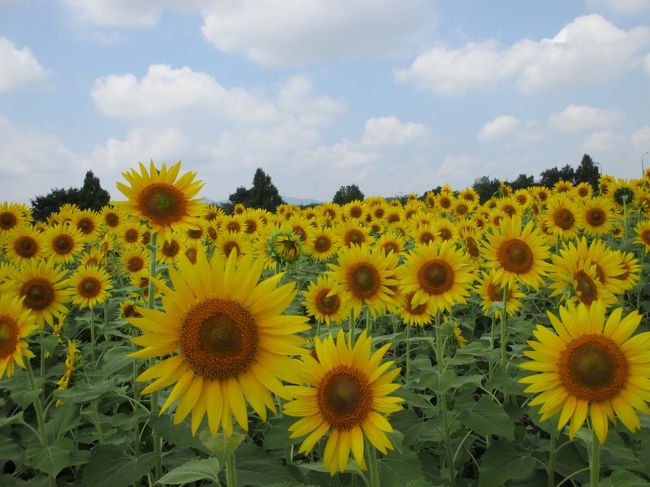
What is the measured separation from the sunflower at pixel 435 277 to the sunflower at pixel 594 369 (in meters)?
1.70

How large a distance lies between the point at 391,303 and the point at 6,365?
2.86 metres

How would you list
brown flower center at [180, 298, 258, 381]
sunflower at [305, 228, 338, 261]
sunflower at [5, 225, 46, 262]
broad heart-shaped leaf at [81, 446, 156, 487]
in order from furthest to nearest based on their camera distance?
sunflower at [305, 228, 338, 261]
sunflower at [5, 225, 46, 262]
broad heart-shaped leaf at [81, 446, 156, 487]
brown flower center at [180, 298, 258, 381]

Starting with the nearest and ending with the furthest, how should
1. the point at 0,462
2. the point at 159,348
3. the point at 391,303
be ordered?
the point at 159,348, the point at 0,462, the point at 391,303

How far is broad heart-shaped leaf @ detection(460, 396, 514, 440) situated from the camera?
3230 mm

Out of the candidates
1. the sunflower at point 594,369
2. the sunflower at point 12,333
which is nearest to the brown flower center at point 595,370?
the sunflower at point 594,369

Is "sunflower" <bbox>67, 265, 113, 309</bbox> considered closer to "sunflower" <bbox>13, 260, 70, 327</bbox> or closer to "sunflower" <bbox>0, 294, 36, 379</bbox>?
"sunflower" <bbox>13, 260, 70, 327</bbox>

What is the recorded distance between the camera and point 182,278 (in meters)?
2.12

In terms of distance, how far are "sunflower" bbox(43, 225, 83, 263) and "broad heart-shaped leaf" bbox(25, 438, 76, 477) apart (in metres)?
5.20

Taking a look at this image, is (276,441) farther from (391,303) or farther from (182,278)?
(391,303)

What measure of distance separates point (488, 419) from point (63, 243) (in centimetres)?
743

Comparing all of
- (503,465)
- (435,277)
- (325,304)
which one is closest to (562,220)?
(435,277)

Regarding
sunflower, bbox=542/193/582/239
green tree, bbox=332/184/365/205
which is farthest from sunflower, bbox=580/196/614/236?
green tree, bbox=332/184/365/205

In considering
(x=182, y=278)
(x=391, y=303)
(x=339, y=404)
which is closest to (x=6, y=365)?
(x=182, y=278)

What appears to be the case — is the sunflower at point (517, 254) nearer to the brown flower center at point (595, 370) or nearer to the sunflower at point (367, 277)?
the sunflower at point (367, 277)
